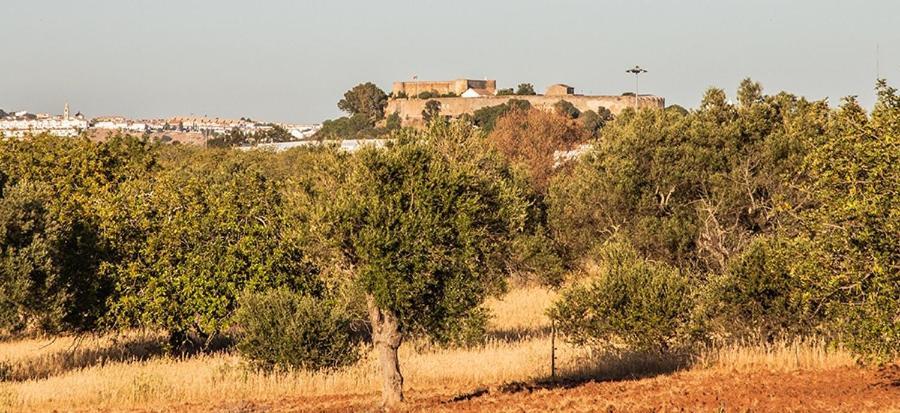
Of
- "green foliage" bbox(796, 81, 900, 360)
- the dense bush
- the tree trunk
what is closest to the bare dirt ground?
the tree trunk

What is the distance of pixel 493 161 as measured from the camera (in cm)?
1986

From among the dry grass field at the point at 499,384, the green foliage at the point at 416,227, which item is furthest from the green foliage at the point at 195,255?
the green foliage at the point at 416,227

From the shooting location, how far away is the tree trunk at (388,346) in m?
18.7

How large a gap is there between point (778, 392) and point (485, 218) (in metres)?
6.18

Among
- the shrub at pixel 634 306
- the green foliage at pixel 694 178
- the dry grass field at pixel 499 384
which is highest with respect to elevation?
the green foliage at pixel 694 178

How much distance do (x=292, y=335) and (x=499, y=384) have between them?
15.2 ft

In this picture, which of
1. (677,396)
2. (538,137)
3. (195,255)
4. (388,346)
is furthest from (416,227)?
(538,137)

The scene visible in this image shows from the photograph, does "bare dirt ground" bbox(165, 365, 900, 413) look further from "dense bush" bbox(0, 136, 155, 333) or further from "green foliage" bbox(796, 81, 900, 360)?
"dense bush" bbox(0, 136, 155, 333)

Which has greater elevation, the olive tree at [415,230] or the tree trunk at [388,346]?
the olive tree at [415,230]

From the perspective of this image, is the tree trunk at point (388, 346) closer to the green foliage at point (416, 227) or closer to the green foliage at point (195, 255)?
the green foliage at point (416, 227)

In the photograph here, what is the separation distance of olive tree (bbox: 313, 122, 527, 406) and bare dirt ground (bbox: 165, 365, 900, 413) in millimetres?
1725

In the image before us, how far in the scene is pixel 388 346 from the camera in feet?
61.7

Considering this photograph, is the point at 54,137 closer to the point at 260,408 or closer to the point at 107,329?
the point at 107,329

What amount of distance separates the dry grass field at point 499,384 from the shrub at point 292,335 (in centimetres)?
53
